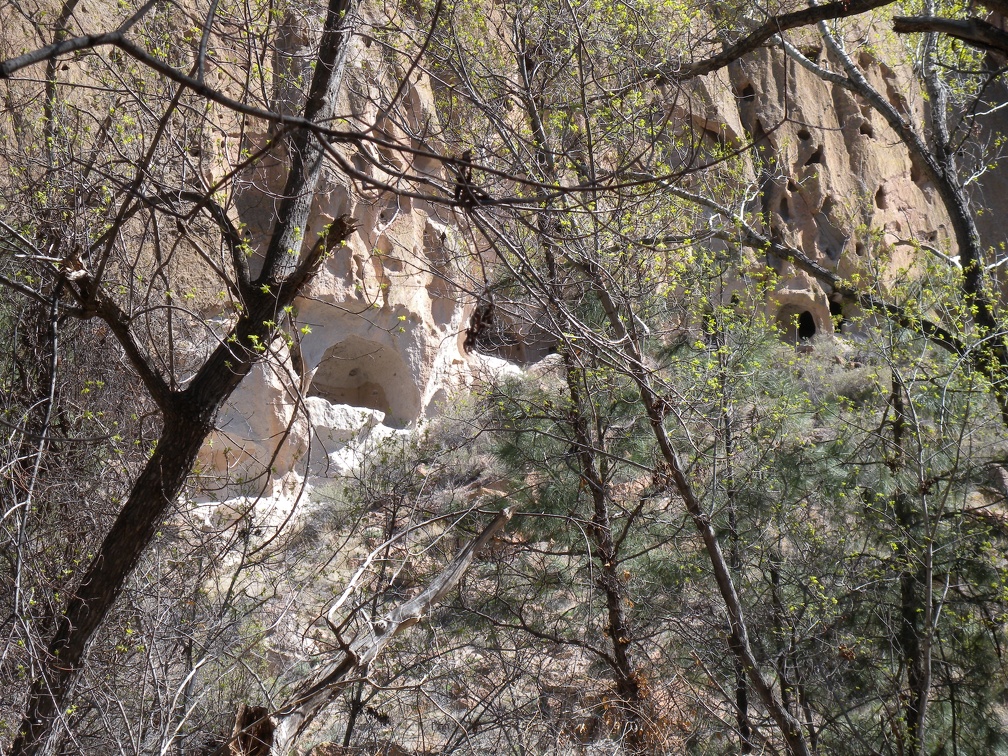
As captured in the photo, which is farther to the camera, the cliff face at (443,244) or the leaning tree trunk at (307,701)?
the cliff face at (443,244)

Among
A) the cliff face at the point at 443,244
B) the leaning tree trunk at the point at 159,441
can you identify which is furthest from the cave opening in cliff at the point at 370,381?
the leaning tree trunk at the point at 159,441

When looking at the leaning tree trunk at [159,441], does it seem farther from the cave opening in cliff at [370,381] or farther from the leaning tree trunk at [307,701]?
the cave opening in cliff at [370,381]

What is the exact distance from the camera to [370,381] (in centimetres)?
1212

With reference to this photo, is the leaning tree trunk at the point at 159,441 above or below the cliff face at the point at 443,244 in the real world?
below

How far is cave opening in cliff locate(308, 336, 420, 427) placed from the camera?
37.7ft

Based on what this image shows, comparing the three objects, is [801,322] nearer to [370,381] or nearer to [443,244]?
[370,381]

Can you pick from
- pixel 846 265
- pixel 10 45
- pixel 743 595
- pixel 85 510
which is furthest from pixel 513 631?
pixel 846 265

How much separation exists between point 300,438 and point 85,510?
568 centimetres

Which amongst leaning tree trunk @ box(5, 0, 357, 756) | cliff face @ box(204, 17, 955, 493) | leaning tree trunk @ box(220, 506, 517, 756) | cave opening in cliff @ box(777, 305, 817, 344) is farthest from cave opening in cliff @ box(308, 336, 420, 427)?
leaning tree trunk @ box(220, 506, 517, 756)

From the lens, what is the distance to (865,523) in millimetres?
6320

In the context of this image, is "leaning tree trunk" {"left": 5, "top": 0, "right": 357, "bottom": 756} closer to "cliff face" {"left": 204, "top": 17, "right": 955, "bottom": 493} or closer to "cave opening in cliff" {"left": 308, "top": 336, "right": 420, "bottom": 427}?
"cliff face" {"left": 204, "top": 17, "right": 955, "bottom": 493}

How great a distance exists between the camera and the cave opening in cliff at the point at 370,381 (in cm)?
1148

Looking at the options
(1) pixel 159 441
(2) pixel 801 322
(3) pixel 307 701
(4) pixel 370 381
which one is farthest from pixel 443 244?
(2) pixel 801 322

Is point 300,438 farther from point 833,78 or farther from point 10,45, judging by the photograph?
point 833,78
